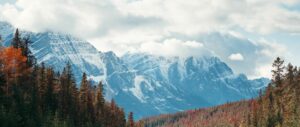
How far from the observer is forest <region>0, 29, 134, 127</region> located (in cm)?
8981

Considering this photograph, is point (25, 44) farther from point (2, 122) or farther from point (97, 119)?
point (97, 119)

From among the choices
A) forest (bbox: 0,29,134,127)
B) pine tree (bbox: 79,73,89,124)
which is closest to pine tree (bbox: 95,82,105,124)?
forest (bbox: 0,29,134,127)

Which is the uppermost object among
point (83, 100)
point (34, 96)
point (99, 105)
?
point (99, 105)

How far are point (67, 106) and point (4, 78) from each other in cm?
2264

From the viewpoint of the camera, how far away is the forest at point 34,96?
8981cm

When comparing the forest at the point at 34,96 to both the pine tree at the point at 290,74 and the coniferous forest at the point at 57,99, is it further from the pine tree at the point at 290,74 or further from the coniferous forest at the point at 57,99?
the pine tree at the point at 290,74

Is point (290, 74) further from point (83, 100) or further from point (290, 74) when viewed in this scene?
point (83, 100)

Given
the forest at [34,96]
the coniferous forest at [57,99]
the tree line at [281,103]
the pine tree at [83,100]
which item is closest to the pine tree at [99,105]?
the coniferous forest at [57,99]

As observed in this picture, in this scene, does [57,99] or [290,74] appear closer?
[57,99]

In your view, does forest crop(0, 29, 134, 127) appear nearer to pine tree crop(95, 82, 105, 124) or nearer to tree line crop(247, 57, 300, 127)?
pine tree crop(95, 82, 105, 124)

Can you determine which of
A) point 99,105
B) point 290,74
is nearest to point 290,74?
point 290,74

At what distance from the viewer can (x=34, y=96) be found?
320 ft

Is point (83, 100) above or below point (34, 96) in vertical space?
above

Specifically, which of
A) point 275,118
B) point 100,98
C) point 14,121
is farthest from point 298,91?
point 14,121
